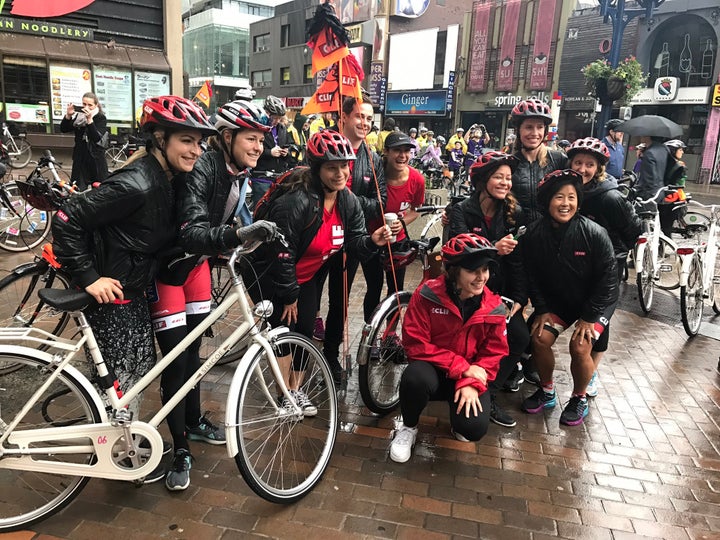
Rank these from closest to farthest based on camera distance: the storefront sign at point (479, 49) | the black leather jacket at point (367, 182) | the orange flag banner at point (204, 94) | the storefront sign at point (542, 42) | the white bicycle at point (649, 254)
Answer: the black leather jacket at point (367, 182), the white bicycle at point (649, 254), the orange flag banner at point (204, 94), the storefront sign at point (542, 42), the storefront sign at point (479, 49)

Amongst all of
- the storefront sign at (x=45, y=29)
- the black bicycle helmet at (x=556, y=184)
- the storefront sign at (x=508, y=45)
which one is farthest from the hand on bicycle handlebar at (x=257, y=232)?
→ the storefront sign at (x=508, y=45)

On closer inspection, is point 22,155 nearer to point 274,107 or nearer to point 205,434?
point 274,107

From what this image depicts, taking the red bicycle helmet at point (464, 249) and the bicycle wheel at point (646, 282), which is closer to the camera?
the red bicycle helmet at point (464, 249)

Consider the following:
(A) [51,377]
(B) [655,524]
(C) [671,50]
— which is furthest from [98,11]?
(C) [671,50]

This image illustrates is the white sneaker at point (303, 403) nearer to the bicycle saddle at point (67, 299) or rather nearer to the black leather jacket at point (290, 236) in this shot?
the black leather jacket at point (290, 236)

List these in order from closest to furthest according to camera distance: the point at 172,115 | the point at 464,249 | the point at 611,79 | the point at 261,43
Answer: the point at 172,115 → the point at 464,249 → the point at 611,79 → the point at 261,43

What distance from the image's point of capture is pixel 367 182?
4.33 metres

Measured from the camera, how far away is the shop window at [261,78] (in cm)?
5147

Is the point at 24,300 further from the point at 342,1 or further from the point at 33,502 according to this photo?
the point at 342,1

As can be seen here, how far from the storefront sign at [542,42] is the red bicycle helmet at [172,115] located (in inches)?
1270

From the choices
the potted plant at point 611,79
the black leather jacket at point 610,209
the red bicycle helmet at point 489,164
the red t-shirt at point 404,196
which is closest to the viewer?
the red bicycle helmet at point 489,164

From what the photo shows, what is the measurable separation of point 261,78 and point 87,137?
48.4 meters

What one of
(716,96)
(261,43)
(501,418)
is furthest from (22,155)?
(261,43)

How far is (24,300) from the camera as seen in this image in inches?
142
